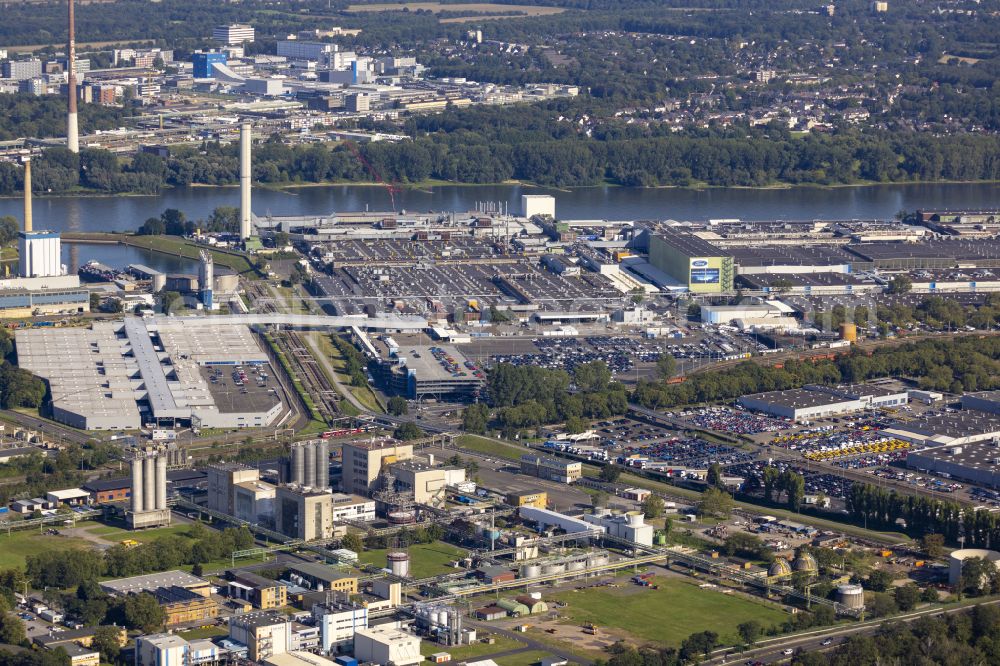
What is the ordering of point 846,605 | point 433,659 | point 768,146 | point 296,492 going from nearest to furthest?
point 433,659, point 846,605, point 296,492, point 768,146

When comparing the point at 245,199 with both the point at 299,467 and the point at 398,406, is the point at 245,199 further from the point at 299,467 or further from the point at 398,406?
the point at 299,467

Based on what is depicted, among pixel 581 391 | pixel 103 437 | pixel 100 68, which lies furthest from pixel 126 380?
pixel 100 68

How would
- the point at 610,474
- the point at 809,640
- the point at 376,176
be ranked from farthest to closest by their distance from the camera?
the point at 376,176
the point at 610,474
the point at 809,640

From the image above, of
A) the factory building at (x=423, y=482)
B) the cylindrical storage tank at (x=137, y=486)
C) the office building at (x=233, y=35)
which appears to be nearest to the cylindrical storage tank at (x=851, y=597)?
the factory building at (x=423, y=482)

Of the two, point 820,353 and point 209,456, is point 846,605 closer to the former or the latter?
point 209,456

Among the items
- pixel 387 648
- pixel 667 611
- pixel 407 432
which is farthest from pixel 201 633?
pixel 407 432

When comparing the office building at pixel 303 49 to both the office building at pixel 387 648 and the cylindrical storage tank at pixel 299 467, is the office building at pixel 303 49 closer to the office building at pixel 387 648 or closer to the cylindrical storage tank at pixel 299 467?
the cylindrical storage tank at pixel 299 467

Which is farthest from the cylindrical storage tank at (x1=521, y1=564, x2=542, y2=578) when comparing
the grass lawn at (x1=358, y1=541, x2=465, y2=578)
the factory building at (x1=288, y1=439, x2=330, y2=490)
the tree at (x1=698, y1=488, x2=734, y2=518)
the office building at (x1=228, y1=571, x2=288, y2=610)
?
the factory building at (x1=288, y1=439, x2=330, y2=490)

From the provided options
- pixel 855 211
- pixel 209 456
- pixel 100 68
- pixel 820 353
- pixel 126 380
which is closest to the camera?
pixel 209 456
